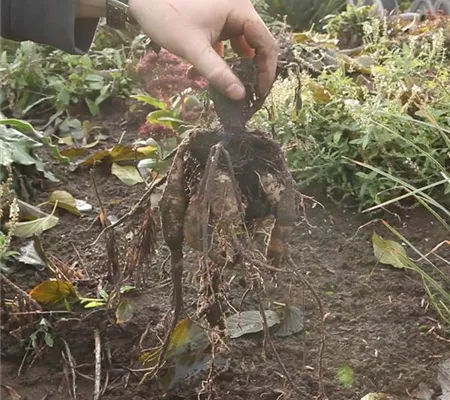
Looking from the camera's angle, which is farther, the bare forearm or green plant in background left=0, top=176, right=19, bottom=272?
green plant in background left=0, top=176, right=19, bottom=272

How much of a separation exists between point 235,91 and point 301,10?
2.68 metres

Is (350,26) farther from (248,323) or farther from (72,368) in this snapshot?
(72,368)

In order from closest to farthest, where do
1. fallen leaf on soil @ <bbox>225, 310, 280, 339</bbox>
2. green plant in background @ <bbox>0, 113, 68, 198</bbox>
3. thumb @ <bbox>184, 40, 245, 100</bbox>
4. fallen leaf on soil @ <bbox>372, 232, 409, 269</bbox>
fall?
1. thumb @ <bbox>184, 40, 245, 100</bbox>
2. fallen leaf on soil @ <bbox>225, 310, 280, 339</bbox>
3. fallen leaf on soil @ <bbox>372, 232, 409, 269</bbox>
4. green plant in background @ <bbox>0, 113, 68, 198</bbox>

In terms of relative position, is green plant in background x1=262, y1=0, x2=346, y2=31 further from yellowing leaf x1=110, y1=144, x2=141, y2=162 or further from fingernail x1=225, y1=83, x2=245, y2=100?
fingernail x1=225, y1=83, x2=245, y2=100

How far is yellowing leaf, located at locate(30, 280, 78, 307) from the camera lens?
1533 mm

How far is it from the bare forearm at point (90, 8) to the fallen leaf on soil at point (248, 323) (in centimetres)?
66

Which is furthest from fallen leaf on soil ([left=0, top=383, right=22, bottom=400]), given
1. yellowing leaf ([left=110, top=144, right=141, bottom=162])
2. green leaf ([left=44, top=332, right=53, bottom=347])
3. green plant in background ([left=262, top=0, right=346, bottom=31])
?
green plant in background ([left=262, top=0, right=346, bottom=31])

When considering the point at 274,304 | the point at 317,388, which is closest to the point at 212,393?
the point at 317,388

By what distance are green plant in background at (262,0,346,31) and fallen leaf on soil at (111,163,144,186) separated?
1731 millimetres

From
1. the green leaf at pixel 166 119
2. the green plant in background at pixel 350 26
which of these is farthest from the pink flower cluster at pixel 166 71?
the green plant in background at pixel 350 26

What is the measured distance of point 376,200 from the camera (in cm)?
186

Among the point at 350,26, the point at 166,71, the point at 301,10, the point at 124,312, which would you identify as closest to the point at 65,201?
the point at 166,71

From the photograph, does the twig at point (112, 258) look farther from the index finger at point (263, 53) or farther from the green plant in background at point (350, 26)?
the green plant in background at point (350, 26)

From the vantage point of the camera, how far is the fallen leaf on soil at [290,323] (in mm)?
1516
